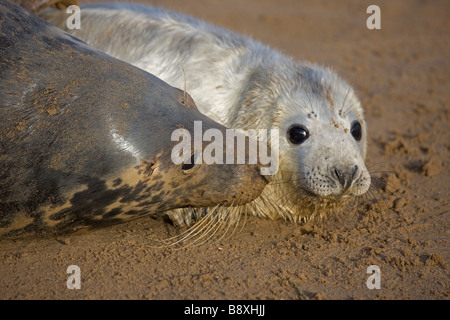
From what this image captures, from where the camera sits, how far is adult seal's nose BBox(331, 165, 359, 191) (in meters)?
4.23

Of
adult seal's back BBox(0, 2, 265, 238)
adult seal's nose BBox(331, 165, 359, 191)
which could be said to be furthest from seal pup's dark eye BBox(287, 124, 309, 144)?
adult seal's back BBox(0, 2, 265, 238)

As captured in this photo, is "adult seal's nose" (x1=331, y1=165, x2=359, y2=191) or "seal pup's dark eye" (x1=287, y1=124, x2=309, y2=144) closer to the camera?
"adult seal's nose" (x1=331, y1=165, x2=359, y2=191)

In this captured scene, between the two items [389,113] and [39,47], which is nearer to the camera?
[39,47]

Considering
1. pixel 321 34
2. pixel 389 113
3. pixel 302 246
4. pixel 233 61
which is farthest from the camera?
pixel 321 34

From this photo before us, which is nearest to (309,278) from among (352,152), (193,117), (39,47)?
(352,152)

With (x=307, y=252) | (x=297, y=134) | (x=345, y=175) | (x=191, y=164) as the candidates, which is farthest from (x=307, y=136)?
(x=191, y=164)

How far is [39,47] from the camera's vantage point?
4.04m

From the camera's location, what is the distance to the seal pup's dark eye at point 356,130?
4.75 m

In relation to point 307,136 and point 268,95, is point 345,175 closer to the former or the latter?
point 307,136

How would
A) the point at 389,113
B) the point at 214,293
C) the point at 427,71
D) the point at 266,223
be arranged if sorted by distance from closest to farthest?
1. the point at 214,293
2. the point at 266,223
3. the point at 389,113
4. the point at 427,71

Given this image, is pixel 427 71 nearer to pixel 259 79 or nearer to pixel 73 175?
pixel 259 79

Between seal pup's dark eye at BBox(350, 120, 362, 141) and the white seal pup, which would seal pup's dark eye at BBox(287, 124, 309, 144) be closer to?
the white seal pup

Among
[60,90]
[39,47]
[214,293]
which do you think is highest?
[39,47]

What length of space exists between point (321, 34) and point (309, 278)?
6.94 meters
